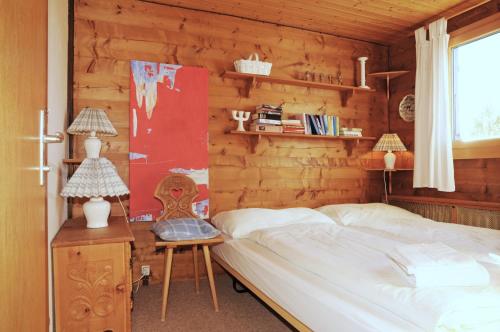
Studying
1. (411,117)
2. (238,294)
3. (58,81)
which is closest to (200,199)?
(238,294)

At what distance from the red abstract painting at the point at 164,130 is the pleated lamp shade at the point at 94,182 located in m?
0.84

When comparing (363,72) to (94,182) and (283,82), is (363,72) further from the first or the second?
(94,182)

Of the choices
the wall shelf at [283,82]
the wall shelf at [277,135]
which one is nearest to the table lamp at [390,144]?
the wall shelf at [277,135]

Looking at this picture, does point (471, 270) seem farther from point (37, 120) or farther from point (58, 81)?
point (58, 81)

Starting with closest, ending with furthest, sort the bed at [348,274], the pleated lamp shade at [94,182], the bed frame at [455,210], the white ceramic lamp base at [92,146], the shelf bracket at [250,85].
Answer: the bed at [348,274] → the pleated lamp shade at [94,182] → the white ceramic lamp base at [92,146] → the bed frame at [455,210] → the shelf bracket at [250,85]

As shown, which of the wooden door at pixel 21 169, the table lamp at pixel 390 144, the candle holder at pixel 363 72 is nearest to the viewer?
the wooden door at pixel 21 169

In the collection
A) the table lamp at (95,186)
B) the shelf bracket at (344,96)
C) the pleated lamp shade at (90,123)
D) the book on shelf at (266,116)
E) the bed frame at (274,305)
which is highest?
the shelf bracket at (344,96)

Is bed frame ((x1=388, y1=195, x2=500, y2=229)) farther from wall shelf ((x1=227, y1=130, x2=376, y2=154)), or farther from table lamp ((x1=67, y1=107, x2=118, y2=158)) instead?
table lamp ((x1=67, y1=107, x2=118, y2=158))

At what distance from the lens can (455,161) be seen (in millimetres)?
3373

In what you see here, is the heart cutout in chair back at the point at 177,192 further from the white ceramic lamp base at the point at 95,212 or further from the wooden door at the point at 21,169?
the wooden door at the point at 21,169

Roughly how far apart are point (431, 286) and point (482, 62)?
2.66m

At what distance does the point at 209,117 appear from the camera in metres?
3.29

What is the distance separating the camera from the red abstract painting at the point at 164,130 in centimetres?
301

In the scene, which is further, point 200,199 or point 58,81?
point 200,199
